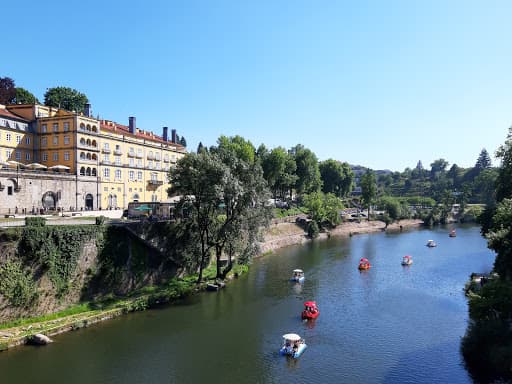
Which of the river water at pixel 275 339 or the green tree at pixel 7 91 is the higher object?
the green tree at pixel 7 91

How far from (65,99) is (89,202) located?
1291 inches

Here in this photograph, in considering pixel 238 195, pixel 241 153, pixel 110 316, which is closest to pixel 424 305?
pixel 238 195

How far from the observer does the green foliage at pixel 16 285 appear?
28.9 m

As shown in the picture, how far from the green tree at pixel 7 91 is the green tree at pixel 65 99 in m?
5.76

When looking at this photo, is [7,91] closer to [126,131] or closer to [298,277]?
[126,131]

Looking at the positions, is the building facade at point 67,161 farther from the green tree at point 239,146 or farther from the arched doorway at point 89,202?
the green tree at point 239,146

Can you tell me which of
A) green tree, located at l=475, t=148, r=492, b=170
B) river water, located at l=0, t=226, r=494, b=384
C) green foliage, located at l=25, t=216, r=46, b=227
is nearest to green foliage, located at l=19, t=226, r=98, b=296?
green foliage, located at l=25, t=216, r=46, b=227

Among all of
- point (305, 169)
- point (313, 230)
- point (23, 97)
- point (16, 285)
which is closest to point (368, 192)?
point (305, 169)

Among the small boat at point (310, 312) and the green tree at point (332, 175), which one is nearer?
the small boat at point (310, 312)

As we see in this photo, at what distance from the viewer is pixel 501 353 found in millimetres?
23500

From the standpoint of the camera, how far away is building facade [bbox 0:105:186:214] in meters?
47.4

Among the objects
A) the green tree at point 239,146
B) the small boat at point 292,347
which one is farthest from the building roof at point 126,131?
the small boat at point 292,347

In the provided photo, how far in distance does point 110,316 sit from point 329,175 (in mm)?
106833

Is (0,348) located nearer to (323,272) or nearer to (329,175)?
(323,272)
